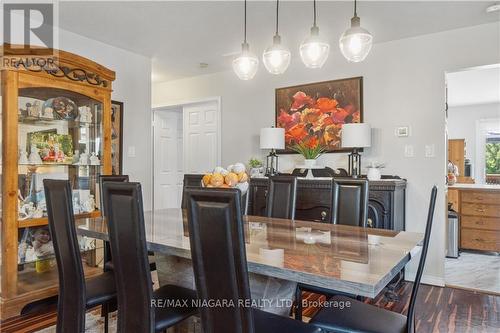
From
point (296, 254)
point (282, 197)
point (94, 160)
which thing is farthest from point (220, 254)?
point (94, 160)

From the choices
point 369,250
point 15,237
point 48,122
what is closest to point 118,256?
point 369,250

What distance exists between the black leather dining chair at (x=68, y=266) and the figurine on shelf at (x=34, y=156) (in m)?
1.31

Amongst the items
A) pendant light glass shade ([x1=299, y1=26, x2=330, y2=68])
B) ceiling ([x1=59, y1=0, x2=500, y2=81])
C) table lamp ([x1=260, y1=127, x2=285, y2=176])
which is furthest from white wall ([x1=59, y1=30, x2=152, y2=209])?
pendant light glass shade ([x1=299, y1=26, x2=330, y2=68])

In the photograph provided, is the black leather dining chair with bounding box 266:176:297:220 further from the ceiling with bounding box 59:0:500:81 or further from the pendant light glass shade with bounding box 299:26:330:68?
the ceiling with bounding box 59:0:500:81

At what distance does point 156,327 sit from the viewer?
1406 mm

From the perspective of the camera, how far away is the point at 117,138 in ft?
12.8

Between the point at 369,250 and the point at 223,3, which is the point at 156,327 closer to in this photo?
the point at 369,250

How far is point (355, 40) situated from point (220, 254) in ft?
5.14

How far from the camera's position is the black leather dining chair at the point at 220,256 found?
1.04 metres

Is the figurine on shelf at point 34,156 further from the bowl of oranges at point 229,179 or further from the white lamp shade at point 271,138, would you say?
the white lamp shade at point 271,138

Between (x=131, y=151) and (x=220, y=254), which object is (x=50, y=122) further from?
(x=220, y=254)

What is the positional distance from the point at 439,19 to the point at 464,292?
2.53 meters

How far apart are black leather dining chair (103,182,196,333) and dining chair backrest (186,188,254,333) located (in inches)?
12.8

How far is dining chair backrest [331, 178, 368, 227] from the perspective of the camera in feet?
7.26
